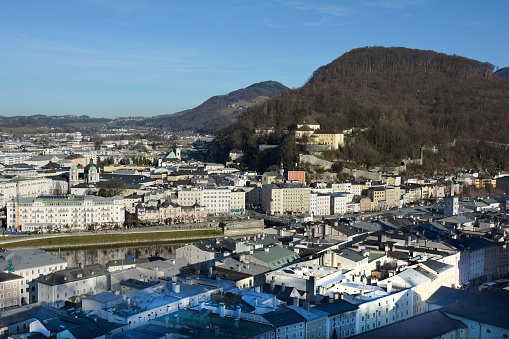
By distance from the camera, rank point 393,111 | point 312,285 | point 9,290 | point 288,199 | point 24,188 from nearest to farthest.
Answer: point 312,285
point 9,290
point 288,199
point 24,188
point 393,111

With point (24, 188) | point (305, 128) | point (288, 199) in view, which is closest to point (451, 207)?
point (288, 199)

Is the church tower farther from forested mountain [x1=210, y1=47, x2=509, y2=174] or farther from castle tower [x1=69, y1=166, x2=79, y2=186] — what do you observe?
forested mountain [x1=210, y1=47, x2=509, y2=174]

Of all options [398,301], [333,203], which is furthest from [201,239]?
[398,301]

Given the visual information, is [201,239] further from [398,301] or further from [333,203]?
[398,301]

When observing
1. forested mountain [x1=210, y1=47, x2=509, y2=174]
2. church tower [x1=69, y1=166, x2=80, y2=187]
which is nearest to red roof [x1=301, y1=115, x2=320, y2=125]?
forested mountain [x1=210, y1=47, x2=509, y2=174]

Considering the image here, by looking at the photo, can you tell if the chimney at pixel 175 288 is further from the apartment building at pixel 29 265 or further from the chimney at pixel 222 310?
the apartment building at pixel 29 265

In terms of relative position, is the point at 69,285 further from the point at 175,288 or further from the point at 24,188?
the point at 24,188
